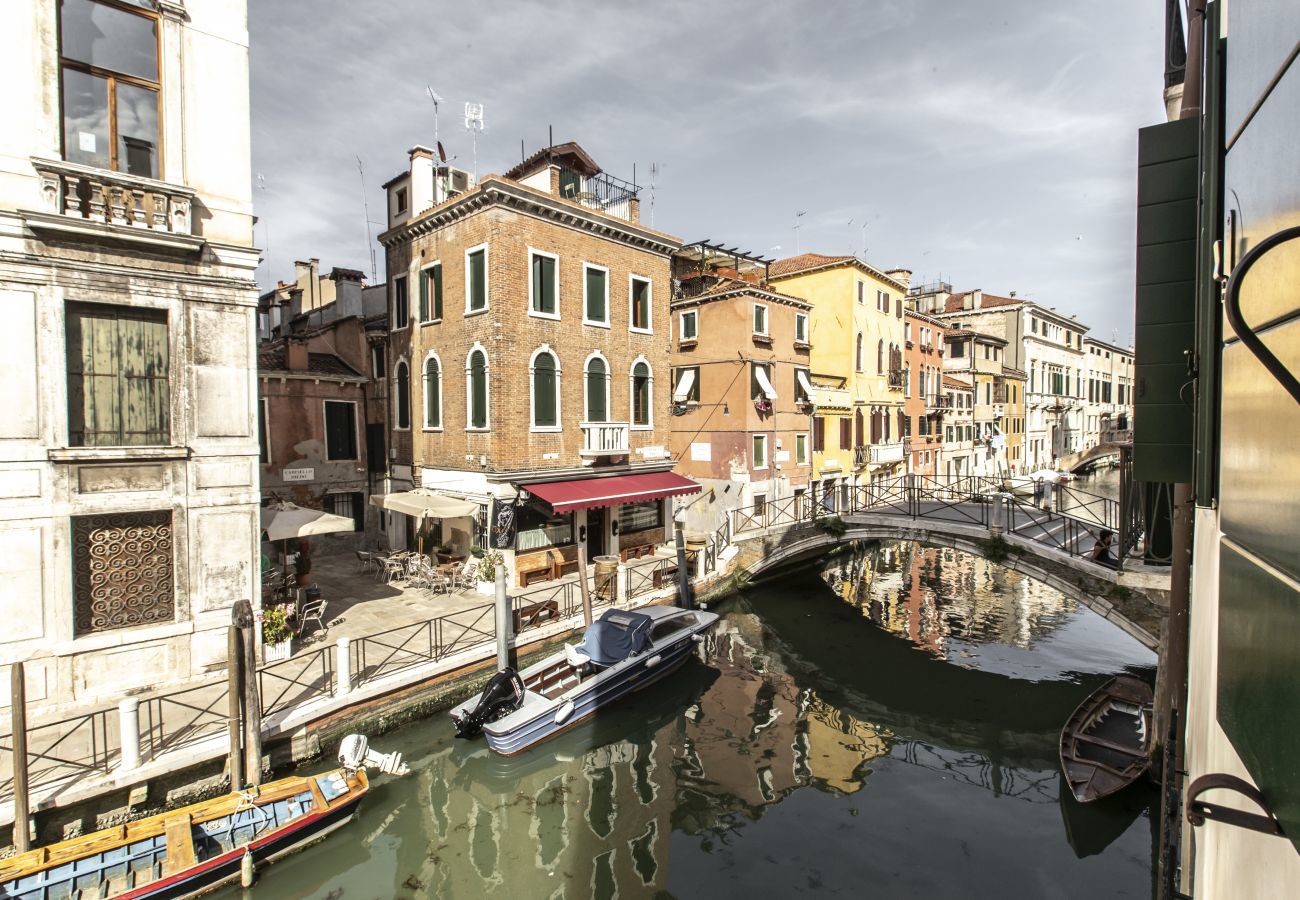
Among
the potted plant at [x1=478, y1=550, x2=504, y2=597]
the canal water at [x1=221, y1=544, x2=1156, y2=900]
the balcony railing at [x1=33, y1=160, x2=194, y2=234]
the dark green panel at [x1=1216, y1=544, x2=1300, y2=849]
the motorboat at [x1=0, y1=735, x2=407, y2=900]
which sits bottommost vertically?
the canal water at [x1=221, y1=544, x2=1156, y2=900]

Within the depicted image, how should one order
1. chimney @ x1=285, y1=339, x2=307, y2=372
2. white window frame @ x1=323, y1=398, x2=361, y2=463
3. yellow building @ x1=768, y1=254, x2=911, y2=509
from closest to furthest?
chimney @ x1=285, y1=339, x2=307, y2=372
white window frame @ x1=323, y1=398, x2=361, y2=463
yellow building @ x1=768, y1=254, x2=911, y2=509

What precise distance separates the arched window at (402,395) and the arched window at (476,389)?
12.0 ft

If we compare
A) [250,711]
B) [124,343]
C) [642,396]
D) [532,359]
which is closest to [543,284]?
[532,359]

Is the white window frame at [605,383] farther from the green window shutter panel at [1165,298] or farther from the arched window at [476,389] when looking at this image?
the green window shutter panel at [1165,298]

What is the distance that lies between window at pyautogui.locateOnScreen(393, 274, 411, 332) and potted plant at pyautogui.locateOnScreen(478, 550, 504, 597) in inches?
322

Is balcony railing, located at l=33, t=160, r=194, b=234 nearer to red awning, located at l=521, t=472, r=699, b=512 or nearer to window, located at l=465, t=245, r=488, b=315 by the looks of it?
window, located at l=465, t=245, r=488, b=315

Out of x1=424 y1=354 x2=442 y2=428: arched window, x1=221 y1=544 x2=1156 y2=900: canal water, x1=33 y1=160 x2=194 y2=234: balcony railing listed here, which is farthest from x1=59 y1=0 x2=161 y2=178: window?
x1=221 y1=544 x2=1156 y2=900: canal water

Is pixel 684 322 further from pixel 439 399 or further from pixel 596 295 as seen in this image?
pixel 439 399

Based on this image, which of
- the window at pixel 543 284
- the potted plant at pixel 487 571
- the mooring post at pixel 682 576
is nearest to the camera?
the potted plant at pixel 487 571

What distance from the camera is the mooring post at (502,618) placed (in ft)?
42.8

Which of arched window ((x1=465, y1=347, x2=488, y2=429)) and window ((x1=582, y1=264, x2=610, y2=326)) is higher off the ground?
window ((x1=582, y1=264, x2=610, y2=326))

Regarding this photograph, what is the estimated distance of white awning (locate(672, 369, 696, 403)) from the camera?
25.0 m

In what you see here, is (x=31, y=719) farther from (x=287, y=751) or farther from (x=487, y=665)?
(x=487, y=665)

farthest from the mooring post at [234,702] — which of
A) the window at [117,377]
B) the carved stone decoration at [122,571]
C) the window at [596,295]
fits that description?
the window at [596,295]
